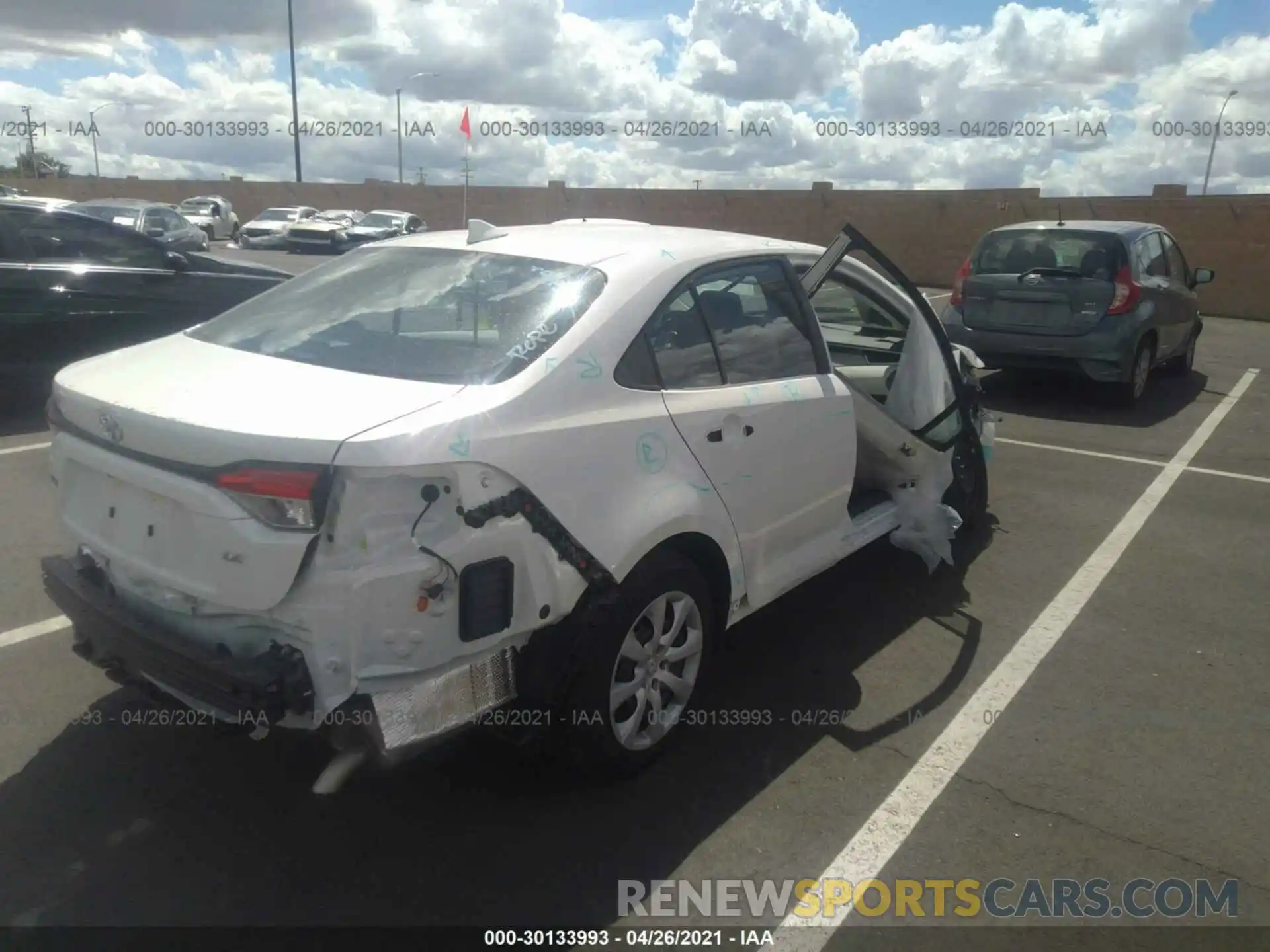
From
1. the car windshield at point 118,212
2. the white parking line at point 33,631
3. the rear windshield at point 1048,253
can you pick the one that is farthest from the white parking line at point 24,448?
the car windshield at point 118,212

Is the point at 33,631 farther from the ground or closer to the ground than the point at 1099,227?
closer to the ground

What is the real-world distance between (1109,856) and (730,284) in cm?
226

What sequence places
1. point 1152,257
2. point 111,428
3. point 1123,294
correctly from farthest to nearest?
1. point 1152,257
2. point 1123,294
3. point 111,428

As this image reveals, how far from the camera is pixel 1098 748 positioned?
144 inches

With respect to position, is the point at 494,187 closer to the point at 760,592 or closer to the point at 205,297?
the point at 205,297

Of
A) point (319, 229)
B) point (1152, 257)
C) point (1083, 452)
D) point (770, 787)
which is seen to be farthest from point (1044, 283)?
point (319, 229)

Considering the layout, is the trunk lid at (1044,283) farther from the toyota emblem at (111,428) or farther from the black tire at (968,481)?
the toyota emblem at (111,428)

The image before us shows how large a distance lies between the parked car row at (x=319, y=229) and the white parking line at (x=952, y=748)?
852 inches

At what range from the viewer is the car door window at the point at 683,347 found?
331 cm

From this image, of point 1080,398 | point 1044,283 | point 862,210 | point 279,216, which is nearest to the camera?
point 1044,283

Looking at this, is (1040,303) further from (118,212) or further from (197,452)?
(118,212)

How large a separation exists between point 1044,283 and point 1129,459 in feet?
7.23
